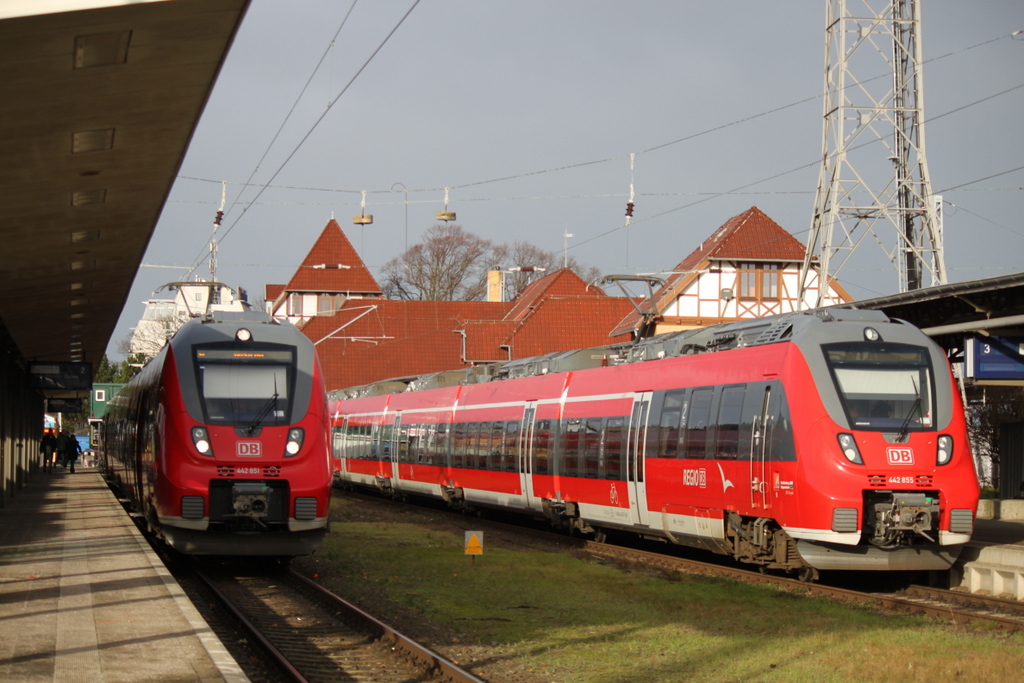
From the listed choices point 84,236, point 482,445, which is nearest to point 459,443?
point 482,445

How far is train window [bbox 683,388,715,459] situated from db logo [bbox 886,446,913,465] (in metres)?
2.61

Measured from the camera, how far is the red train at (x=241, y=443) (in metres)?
14.1

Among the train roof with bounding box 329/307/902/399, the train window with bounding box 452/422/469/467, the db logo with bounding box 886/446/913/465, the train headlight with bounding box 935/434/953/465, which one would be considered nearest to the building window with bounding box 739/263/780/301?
the train roof with bounding box 329/307/902/399

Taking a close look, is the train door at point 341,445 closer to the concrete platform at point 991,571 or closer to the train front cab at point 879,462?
the concrete platform at point 991,571

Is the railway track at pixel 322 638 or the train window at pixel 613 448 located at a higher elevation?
the train window at pixel 613 448

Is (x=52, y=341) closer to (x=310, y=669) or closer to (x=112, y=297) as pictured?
(x=112, y=297)

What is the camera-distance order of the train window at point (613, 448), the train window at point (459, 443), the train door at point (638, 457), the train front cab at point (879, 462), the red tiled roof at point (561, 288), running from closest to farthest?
the train front cab at point (879, 462) → the train door at point (638, 457) → the train window at point (613, 448) → the train window at point (459, 443) → the red tiled roof at point (561, 288)

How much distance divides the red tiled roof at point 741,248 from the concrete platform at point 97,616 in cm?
3202

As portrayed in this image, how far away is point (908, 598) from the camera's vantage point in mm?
13250

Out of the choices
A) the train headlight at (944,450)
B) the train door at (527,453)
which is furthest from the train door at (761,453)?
the train door at (527,453)

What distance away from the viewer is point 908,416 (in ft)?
43.4

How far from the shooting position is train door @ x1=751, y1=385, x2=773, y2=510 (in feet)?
44.7

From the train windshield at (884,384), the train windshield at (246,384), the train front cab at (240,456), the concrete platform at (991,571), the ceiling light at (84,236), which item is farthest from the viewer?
the ceiling light at (84,236)

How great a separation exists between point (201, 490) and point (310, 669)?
498 cm
